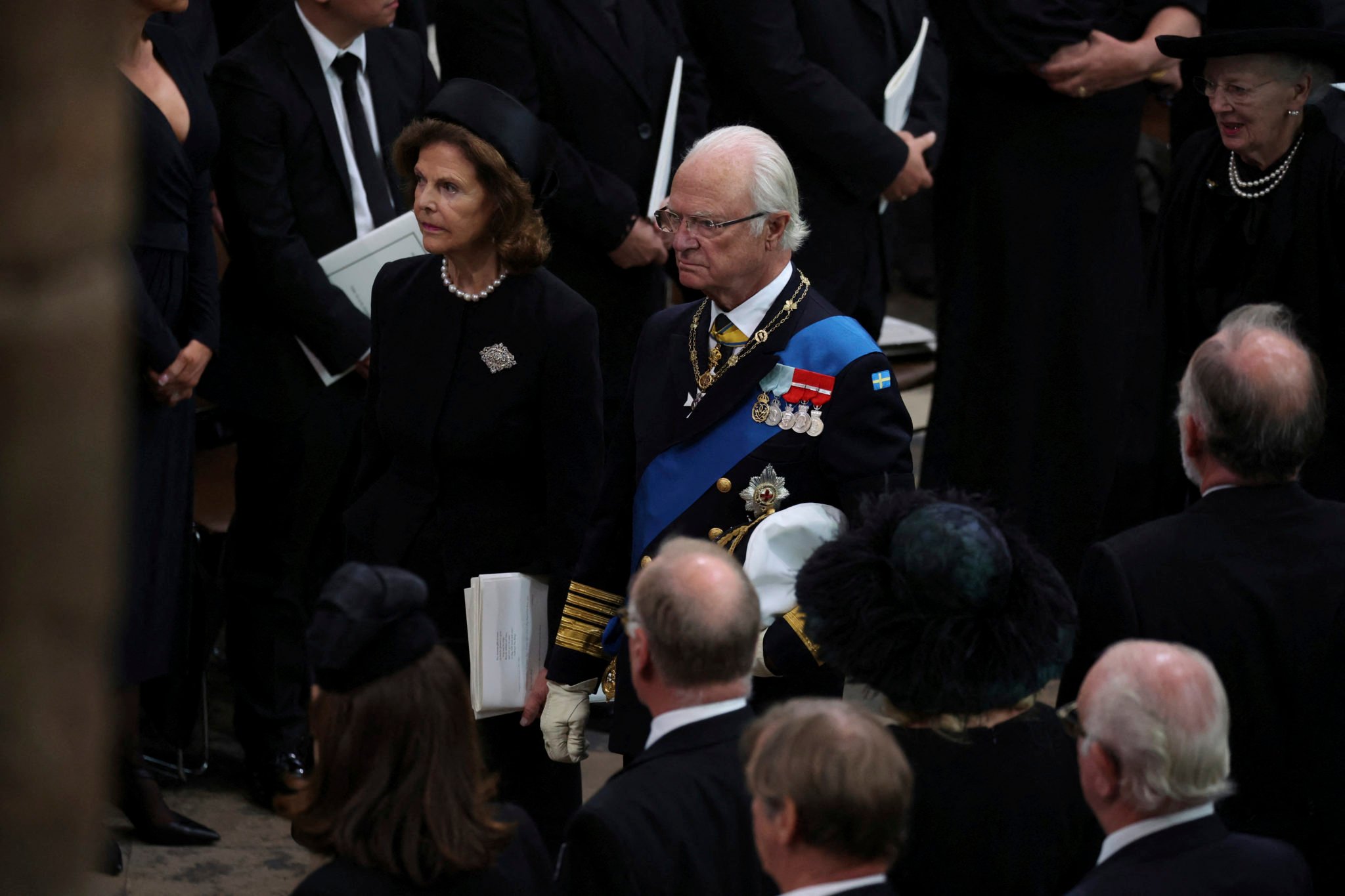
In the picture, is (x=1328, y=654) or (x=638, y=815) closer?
(x=638, y=815)

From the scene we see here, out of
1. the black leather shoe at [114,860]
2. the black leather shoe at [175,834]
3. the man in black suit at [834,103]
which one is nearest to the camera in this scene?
the black leather shoe at [114,860]

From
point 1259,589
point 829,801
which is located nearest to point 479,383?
point 1259,589

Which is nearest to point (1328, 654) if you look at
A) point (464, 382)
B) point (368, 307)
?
point (464, 382)

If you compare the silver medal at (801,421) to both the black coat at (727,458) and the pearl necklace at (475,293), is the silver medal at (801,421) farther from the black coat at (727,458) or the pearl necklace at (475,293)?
the pearl necklace at (475,293)

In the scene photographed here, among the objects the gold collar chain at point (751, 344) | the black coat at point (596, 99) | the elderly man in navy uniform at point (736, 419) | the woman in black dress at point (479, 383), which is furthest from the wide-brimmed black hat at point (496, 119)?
the black coat at point (596, 99)

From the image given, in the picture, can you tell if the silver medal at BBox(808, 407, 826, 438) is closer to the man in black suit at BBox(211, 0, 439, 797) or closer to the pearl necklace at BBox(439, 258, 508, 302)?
the pearl necklace at BBox(439, 258, 508, 302)

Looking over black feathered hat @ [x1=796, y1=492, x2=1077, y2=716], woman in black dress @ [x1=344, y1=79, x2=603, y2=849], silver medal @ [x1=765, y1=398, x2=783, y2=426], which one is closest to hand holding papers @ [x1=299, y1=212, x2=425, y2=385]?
woman in black dress @ [x1=344, y1=79, x2=603, y2=849]

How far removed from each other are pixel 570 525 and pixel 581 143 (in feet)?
5.34

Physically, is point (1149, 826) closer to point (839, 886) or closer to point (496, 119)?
point (839, 886)

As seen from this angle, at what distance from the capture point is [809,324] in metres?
3.13

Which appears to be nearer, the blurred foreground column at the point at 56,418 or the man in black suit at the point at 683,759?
the blurred foreground column at the point at 56,418

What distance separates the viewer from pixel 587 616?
10.8ft

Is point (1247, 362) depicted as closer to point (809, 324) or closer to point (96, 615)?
point (809, 324)

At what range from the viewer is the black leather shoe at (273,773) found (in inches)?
173
